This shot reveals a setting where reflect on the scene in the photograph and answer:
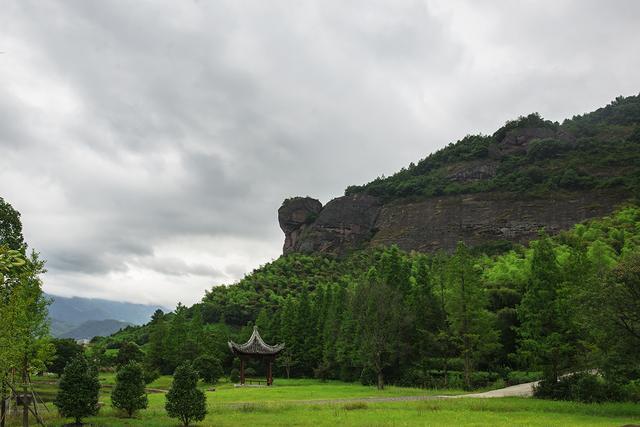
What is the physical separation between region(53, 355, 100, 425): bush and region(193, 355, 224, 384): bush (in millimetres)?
26452

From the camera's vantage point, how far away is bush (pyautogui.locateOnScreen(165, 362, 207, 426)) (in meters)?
19.9

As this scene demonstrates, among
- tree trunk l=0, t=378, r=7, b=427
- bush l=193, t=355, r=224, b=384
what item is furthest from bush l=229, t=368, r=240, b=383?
tree trunk l=0, t=378, r=7, b=427

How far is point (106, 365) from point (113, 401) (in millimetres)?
47506

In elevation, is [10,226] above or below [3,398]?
above

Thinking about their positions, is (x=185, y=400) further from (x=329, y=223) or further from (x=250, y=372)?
(x=329, y=223)

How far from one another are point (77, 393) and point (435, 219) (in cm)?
9199

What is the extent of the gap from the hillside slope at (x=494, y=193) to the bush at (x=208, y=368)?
198ft

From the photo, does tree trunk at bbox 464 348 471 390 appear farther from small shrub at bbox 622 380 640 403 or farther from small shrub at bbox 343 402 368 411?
small shrub at bbox 343 402 368 411

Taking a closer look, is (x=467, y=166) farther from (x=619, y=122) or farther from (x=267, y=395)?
(x=267, y=395)

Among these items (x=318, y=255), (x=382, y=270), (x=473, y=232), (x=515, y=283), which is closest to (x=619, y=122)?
(x=473, y=232)

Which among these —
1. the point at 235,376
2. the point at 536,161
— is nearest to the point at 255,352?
the point at 235,376

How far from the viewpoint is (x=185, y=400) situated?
19969mm

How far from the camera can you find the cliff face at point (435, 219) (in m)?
89.8

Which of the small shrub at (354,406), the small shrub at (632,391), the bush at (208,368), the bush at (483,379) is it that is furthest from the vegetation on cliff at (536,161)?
the small shrub at (354,406)
